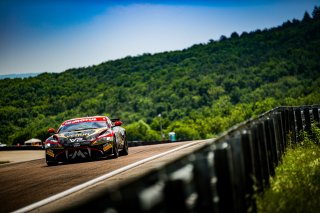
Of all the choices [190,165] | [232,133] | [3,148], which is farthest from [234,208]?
[3,148]

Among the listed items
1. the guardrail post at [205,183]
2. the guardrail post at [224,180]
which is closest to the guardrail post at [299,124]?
the guardrail post at [224,180]

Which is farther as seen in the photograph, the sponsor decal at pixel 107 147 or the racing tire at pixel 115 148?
the racing tire at pixel 115 148

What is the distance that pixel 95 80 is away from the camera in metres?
177

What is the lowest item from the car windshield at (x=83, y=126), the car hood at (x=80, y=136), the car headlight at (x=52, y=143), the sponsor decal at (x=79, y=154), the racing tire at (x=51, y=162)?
the racing tire at (x=51, y=162)

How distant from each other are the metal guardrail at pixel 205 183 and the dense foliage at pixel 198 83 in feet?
495

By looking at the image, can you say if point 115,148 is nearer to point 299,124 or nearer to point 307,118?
point 299,124

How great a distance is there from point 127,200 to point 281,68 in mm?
180460

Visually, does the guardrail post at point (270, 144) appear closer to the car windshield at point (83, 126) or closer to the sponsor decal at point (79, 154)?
the sponsor decal at point (79, 154)

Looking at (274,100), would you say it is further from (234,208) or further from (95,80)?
(234,208)

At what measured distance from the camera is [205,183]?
3703 mm

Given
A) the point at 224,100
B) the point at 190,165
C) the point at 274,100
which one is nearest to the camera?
the point at 190,165

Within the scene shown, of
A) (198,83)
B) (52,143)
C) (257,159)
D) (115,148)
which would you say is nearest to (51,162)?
(52,143)

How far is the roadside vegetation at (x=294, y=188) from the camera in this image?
5.07 meters

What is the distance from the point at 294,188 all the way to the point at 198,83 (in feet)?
578
